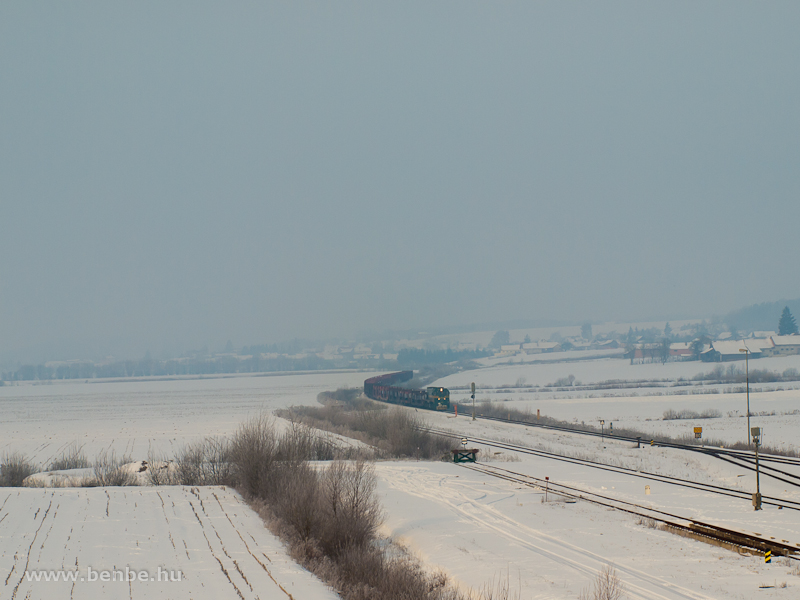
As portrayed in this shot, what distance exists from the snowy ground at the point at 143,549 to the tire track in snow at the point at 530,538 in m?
7.65

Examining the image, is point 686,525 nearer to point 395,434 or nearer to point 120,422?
point 395,434

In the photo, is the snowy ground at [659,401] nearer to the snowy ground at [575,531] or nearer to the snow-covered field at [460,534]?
the snow-covered field at [460,534]

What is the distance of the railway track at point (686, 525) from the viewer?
18.9 meters

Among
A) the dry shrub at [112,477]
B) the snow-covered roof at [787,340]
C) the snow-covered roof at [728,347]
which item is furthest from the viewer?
the snow-covered roof at [787,340]

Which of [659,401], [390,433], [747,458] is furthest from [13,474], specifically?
[659,401]

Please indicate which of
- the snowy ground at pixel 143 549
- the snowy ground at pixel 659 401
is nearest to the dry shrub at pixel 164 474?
the snowy ground at pixel 143 549

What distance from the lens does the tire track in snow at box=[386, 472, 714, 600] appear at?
15.8 metres

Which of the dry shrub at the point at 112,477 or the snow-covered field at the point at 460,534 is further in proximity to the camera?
the dry shrub at the point at 112,477

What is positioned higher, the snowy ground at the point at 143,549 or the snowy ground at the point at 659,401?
the snowy ground at the point at 143,549

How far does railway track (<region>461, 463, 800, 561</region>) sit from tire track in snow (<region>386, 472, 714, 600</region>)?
4036 mm

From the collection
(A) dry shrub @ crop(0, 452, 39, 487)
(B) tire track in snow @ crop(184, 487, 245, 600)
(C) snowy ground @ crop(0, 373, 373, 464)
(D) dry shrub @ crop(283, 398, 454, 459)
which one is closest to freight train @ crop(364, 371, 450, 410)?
(C) snowy ground @ crop(0, 373, 373, 464)

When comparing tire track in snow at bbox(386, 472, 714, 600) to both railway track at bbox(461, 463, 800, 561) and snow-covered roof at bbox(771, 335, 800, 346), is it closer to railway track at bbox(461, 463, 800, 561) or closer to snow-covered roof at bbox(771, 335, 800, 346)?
railway track at bbox(461, 463, 800, 561)

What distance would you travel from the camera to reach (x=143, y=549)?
17.9 meters

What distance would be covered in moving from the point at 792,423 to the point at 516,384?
76.7 metres
